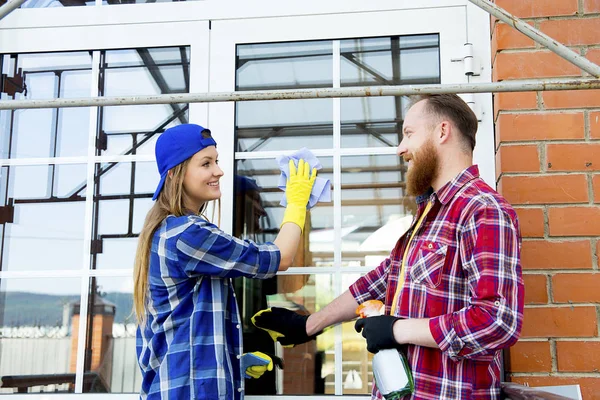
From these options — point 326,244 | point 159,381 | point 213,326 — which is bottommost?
point 159,381

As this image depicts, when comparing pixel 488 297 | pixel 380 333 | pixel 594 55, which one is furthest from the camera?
pixel 594 55

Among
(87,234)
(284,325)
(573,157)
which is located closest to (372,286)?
(284,325)

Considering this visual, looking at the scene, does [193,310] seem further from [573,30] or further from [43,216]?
[573,30]

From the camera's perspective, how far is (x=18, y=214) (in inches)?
115

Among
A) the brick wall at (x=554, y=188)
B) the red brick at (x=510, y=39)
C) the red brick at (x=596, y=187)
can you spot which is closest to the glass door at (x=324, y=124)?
the red brick at (x=510, y=39)

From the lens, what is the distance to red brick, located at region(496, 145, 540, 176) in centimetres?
239

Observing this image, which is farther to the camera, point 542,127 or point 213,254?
point 542,127

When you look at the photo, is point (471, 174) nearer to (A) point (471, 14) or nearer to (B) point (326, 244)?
(A) point (471, 14)

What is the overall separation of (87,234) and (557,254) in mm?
1723

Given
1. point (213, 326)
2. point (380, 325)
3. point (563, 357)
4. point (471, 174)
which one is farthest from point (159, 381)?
point (563, 357)

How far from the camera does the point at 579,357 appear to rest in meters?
2.28

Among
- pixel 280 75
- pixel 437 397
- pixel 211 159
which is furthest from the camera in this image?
pixel 280 75

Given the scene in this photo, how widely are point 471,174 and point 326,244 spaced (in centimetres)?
138

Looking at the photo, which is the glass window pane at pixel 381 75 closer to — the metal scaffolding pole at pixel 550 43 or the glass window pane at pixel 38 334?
the metal scaffolding pole at pixel 550 43
